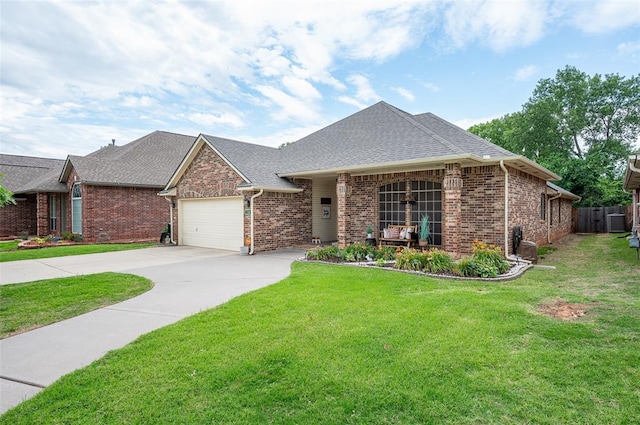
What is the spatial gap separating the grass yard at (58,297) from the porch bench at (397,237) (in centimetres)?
713

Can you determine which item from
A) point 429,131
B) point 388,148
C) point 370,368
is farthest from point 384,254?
point 370,368

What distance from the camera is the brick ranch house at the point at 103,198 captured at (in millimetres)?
17469

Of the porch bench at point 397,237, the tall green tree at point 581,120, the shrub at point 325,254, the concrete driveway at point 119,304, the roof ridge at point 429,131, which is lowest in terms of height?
the concrete driveway at point 119,304

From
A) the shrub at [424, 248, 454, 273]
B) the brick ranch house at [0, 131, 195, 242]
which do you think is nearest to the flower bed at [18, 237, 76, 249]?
the brick ranch house at [0, 131, 195, 242]

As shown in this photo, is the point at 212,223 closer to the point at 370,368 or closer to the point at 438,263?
the point at 438,263

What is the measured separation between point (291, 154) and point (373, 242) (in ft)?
19.3

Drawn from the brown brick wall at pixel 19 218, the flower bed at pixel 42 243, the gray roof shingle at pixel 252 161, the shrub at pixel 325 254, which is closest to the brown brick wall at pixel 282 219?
the gray roof shingle at pixel 252 161

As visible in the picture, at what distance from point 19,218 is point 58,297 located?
66.9ft

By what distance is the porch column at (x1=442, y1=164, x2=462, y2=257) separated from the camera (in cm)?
977

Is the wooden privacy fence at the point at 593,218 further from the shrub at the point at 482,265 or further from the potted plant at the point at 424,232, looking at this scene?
the shrub at the point at 482,265

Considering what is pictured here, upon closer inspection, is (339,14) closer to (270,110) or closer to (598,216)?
(270,110)

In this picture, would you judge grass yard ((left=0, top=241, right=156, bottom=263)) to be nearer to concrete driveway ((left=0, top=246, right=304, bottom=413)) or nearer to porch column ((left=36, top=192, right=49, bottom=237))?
concrete driveway ((left=0, top=246, right=304, bottom=413))

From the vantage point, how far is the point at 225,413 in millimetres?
2766

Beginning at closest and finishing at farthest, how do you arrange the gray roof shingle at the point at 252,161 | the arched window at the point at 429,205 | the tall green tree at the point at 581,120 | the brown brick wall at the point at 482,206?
1. the brown brick wall at the point at 482,206
2. the arched window at the point at 429,205
3. the gray roof shingle at the point at 252,161
4. the tall green tree at the point at 581,120
